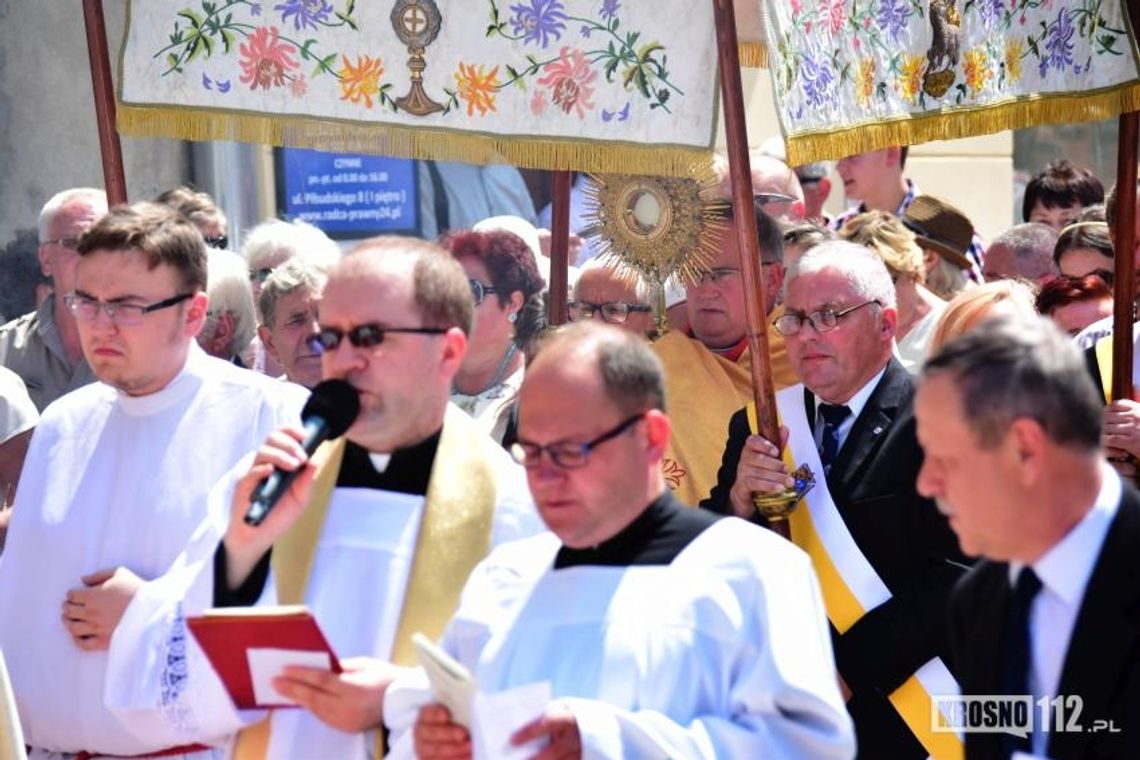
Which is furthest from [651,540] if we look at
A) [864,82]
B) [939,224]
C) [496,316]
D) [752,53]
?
[939,224]

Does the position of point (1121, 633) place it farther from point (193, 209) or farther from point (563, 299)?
point (193, 209)

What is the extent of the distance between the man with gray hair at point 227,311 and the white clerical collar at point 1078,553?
3756mm

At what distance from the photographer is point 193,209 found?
766 centimetres

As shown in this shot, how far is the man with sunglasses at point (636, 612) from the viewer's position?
11.3 ft

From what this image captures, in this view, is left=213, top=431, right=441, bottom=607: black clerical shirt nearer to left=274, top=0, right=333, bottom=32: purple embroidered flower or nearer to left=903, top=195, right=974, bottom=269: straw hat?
left=274, top=0, right=333, bottom=32: purple embroidered flower

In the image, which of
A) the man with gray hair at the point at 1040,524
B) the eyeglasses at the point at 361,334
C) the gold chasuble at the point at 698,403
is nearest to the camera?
the man with gray hair at the point at 1040,524

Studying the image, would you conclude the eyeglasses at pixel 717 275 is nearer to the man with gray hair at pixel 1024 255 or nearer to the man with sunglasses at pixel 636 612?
the man with gray hair at pixel 1024 255

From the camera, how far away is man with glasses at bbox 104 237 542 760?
3.97 meters

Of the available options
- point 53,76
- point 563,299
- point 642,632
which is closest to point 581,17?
point 563,299

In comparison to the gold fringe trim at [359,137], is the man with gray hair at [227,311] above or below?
below

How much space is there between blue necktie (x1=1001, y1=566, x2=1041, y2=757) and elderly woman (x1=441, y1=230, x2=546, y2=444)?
3063mm

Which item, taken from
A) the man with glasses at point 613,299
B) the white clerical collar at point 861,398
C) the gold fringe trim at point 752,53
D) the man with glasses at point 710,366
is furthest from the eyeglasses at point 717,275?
the white clerical collar at point 861,398

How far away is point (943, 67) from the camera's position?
5848 millimetres

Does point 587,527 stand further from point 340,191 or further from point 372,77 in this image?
point 340,191
